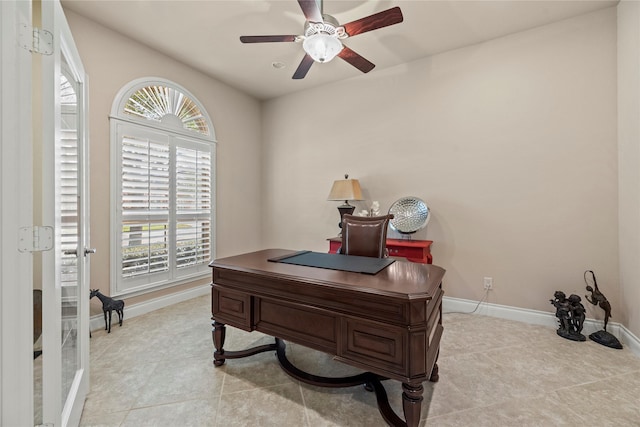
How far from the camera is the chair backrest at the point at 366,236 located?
7.46ft

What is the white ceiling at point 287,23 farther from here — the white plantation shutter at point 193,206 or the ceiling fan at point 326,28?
the white plantation shutter at point 193,206

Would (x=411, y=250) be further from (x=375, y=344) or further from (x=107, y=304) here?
(x=107, y=304)

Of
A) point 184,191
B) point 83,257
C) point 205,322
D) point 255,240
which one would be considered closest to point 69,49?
point 83,257

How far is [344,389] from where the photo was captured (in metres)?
1.79

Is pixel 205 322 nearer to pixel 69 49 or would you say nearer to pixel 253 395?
pixel 253 395

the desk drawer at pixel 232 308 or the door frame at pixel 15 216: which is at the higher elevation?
the door frame at pixel 15 216

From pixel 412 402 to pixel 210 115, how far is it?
3.90m

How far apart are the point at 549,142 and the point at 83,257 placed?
3.97 metres

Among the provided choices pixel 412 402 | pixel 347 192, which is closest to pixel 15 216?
pixel 412 402

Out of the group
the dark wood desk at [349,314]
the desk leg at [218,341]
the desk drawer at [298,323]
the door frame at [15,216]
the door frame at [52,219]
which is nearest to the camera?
the door frame at [15,216]

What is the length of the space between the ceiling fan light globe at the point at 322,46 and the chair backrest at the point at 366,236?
1370 mm

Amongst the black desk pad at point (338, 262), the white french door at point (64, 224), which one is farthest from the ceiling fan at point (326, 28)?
the black desk pad at point (338, 262)

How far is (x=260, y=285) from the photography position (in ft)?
5.68

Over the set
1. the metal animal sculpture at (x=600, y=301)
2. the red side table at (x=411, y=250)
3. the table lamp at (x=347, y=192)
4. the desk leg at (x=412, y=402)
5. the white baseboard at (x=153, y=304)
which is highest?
the table lamp at (x=347, y=192)
